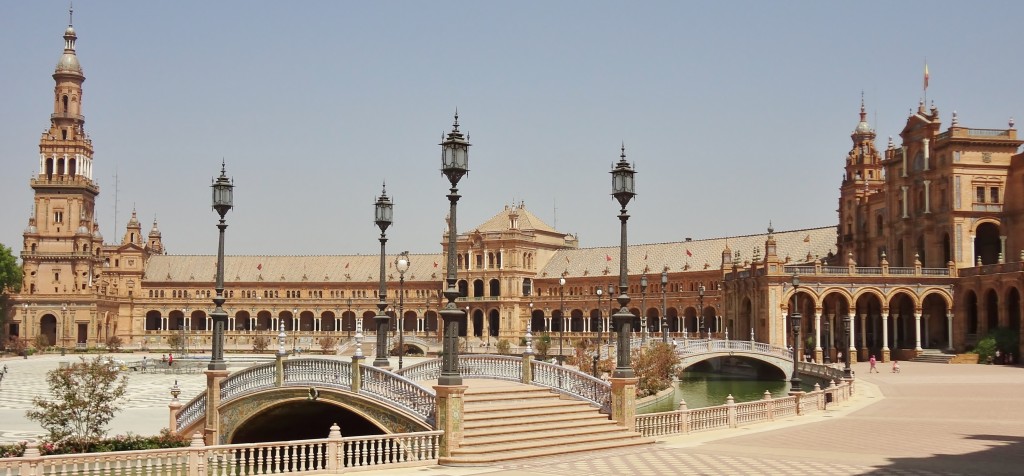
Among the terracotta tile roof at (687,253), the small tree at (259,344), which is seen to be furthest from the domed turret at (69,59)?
the terracotta tile roof at (687,253)

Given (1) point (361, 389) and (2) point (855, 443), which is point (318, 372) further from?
(2) point (855, 443)

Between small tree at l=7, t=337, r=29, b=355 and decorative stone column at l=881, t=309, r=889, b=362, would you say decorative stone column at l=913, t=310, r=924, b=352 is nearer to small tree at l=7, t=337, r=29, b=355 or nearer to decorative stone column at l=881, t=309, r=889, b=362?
decorative stone column at l=881, t=309, r=889, b=362

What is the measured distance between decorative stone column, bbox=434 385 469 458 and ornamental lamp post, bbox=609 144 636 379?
4.93 meters

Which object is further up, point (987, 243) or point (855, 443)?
point (987, 243)

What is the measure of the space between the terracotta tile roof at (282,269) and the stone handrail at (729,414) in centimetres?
9506

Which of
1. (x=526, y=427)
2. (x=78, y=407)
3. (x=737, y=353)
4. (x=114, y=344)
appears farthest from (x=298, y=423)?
(x=114, y=344)

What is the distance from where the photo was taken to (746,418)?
31359 mm

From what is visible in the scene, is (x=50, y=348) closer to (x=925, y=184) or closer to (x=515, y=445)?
(x=925, y=184)

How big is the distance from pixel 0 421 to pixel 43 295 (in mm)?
79165

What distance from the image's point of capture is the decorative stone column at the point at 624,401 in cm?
2570

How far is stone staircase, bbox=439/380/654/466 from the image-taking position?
22722mm

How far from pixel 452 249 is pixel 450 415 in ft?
11.3

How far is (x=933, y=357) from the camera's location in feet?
226

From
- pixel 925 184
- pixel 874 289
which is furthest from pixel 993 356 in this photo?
pixel 925 184
